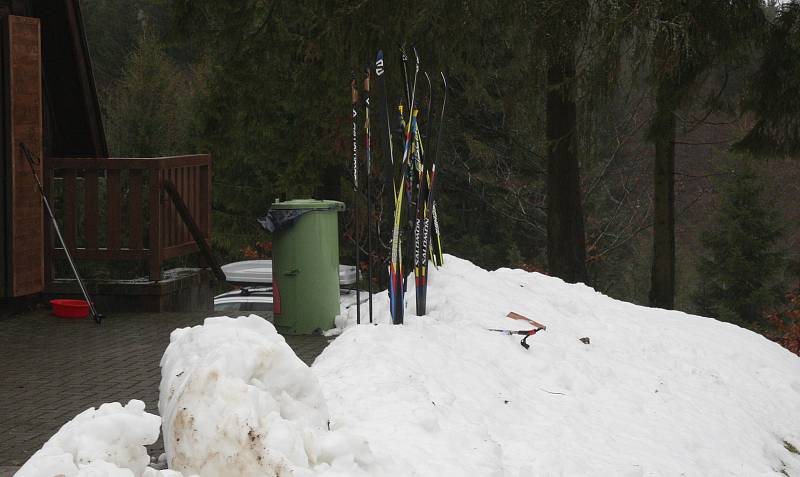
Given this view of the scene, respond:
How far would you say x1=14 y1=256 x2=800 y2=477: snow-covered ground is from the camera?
185 inches

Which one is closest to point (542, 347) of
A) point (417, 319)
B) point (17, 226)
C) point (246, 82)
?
point (417, 319)

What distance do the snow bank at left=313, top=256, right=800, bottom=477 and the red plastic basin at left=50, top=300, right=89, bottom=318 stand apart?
2.64 m

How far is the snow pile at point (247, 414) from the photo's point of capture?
4.62m

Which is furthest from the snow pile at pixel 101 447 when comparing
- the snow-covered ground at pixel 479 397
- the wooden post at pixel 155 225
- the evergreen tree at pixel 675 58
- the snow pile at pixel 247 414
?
the evergreen tree at pixel 675 58

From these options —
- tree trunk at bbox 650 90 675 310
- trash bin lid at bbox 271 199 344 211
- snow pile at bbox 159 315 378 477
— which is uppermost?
trash bin lid at bbox 271 199 344 211

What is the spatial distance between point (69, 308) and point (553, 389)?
499 cm

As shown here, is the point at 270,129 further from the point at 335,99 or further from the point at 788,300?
the point at 788,300

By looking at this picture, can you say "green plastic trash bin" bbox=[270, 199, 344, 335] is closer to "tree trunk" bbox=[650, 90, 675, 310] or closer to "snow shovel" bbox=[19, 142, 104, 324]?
"snow shovel" bbox=[19, 142, 104, 324]

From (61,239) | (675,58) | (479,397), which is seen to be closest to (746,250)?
(675,58)

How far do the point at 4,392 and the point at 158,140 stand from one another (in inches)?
1037

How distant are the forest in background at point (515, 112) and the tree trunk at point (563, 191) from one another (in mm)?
33

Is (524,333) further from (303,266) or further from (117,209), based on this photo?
(117,209)

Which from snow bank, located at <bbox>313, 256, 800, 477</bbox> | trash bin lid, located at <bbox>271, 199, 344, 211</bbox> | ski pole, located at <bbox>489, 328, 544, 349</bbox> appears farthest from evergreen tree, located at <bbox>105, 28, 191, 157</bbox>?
ski pole, located at <bbox>489, 328, 544, 349</bbox>

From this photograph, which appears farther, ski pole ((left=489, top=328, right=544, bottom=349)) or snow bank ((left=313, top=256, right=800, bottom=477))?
ski pole ((left=489, top=328, right=544, bottom=349))
